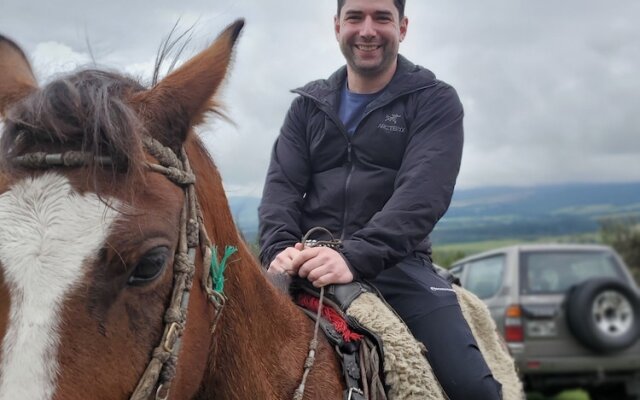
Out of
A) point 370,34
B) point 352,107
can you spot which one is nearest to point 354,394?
point 352,107

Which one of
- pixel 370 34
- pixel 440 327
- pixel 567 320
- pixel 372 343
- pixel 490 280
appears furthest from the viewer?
pixel 490 280

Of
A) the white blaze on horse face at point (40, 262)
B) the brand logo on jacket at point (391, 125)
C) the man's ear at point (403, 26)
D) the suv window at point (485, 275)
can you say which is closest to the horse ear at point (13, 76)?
the white blaze on horse face at point (40, 262)

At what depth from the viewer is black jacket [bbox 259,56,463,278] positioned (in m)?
3.01

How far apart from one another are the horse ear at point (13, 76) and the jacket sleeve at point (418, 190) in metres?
1.38

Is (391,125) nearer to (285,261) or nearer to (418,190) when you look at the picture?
(418,190)

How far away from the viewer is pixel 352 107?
11.7 feet

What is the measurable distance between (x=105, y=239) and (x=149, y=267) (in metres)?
0.15

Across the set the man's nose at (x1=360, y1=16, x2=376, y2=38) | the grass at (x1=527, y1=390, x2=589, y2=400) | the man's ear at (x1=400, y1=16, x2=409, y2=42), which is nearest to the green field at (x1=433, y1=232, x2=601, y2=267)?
the grass at (x1=527, y1=390, x2=589, y2=400)

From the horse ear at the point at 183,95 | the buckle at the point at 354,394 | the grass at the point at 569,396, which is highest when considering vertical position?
the horse ear at the point at 183,95

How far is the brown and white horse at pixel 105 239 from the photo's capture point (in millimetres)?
1747

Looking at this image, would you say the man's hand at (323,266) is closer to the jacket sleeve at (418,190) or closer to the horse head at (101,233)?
the jacket sleeve at (418,190)

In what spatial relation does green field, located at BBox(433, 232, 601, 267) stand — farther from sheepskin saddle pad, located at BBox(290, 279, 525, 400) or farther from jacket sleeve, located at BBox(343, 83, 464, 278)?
sheepskin saddle pad, located at BBox(290, 279, 525, 400)

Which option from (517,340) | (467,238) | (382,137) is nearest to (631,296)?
(517,340)

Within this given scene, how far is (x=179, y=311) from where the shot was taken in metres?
2.00
